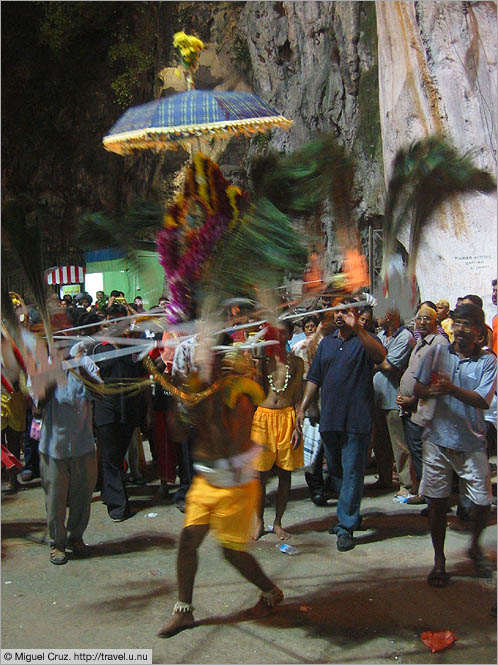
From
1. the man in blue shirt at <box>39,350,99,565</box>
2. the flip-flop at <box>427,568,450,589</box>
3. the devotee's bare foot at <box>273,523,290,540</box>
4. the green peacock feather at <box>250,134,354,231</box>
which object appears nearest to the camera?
the green peacock feather at <box>250,134,354,231</box>

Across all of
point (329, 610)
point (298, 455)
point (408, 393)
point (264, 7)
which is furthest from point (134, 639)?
point (264, 7)

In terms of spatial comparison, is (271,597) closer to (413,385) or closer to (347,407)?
→ (347,407)

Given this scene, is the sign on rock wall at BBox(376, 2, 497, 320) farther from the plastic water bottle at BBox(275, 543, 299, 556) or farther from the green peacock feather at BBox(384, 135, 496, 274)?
the plastic water bottle at BBox(275, 543, 299, 556)

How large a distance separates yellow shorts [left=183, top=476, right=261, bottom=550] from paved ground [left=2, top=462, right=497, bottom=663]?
0.57 metres

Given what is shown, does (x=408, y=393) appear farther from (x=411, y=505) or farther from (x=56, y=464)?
(x=56, y=464)

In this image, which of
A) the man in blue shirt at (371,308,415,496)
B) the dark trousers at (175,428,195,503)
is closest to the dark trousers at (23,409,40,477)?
the dark trousers at (175,428,195,503)

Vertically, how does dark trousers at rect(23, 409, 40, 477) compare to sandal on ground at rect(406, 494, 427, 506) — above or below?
above

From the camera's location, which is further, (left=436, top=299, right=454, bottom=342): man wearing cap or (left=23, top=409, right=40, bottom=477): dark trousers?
(left=23, top=409, right=40, bottom=477): dark trousers

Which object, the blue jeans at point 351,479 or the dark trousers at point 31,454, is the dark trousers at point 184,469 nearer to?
the blue jeans at point 351,479

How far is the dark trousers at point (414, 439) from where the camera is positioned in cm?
566

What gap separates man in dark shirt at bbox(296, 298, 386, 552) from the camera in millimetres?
5055

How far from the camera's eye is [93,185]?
23859 mm

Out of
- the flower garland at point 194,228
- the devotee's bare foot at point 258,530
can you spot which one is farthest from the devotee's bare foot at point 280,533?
the flower garland at point 194,228

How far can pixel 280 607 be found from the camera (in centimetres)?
405
